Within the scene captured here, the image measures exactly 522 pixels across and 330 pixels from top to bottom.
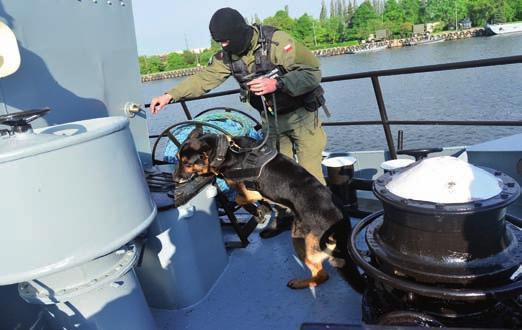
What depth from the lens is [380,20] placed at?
78625 mm

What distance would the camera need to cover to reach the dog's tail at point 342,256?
8.33 ft

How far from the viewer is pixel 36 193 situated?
4.54ft

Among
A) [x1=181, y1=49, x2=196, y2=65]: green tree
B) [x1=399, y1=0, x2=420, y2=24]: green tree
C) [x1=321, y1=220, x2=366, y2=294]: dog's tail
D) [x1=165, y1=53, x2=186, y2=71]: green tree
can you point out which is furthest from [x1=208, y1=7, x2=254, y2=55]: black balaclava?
[x1=399, y1=0, x2=420, y2=24]: green tree

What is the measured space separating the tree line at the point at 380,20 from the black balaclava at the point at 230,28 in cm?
5672

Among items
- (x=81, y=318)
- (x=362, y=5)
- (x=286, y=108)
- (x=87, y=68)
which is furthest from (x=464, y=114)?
(x=362, y=5)

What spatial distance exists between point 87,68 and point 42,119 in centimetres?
56

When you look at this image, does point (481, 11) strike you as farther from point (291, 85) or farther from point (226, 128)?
point (291, 85)

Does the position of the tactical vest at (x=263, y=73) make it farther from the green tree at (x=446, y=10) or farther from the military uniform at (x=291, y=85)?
the green tree at (x=446, y=10)

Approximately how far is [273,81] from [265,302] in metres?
1.42

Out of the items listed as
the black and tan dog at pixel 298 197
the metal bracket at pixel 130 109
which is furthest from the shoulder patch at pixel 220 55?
the metal bracket at pixel 130 109

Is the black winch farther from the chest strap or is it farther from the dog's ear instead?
the dog's ear

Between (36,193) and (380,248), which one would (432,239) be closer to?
(380,248)

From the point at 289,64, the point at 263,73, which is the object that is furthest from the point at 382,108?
the point at 263,73

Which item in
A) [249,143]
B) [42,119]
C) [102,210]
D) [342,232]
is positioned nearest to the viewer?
[102,210]
